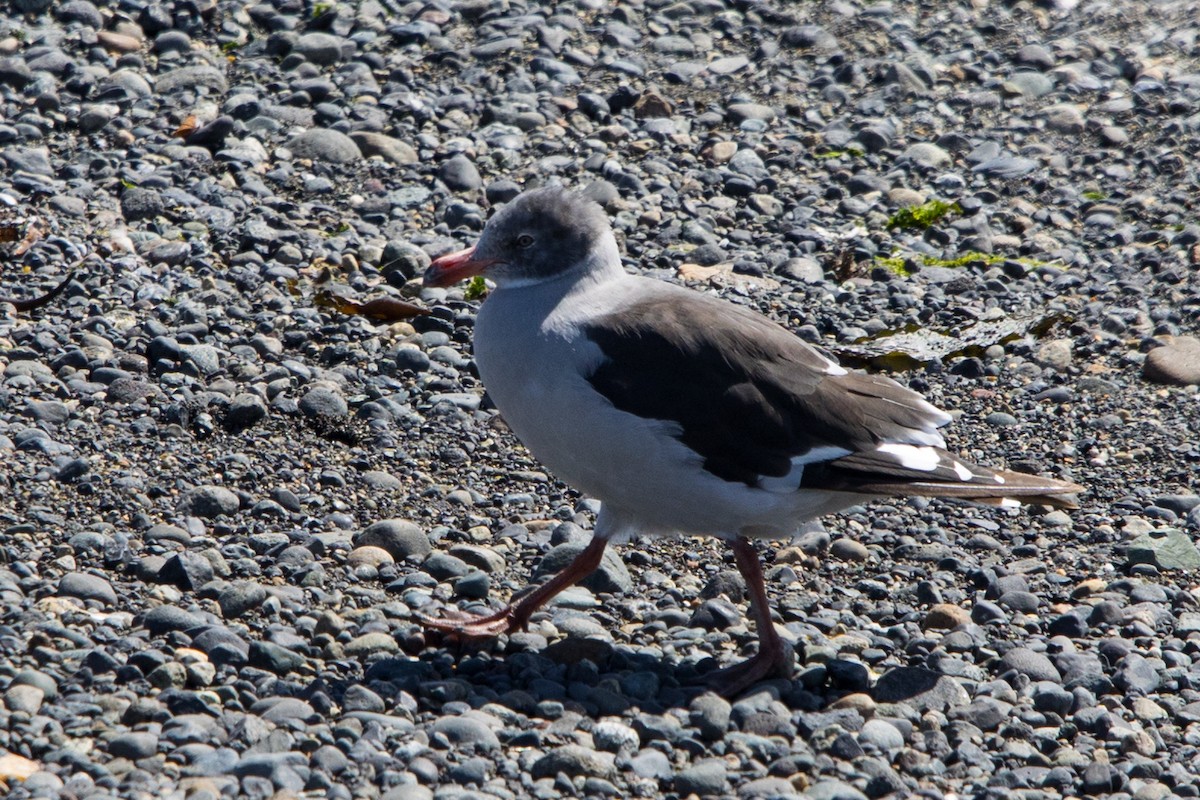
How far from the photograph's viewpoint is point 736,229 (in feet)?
28.8

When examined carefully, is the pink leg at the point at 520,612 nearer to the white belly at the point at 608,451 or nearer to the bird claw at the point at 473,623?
the bird claw at the point at 473,623

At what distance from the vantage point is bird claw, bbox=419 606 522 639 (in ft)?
16.9

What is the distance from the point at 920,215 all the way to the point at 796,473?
429 cm

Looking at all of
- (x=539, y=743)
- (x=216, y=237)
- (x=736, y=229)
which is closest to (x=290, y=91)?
(x=216, y=237)

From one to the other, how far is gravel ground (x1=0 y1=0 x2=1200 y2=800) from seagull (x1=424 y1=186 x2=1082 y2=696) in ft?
1.34

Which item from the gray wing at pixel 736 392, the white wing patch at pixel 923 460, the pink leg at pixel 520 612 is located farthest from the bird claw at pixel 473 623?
the white wing patch at pixel 923 460

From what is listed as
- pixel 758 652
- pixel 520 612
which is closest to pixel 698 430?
pixel 758 652

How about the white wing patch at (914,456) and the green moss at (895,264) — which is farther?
the green moss at (895,264)

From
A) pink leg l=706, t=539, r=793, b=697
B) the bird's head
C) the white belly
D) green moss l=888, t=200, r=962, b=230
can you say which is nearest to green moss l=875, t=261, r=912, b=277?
green moss l=888, t=200, r=962, b=230

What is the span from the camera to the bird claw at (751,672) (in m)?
5.06

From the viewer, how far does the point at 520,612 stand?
5.33 meters

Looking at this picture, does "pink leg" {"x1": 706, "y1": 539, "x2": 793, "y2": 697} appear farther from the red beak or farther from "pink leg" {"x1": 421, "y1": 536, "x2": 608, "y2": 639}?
the red beak

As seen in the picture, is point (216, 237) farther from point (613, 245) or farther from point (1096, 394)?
point (1096, 394)

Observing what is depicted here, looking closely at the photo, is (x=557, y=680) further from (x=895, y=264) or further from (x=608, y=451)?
(x=895, y=264)
